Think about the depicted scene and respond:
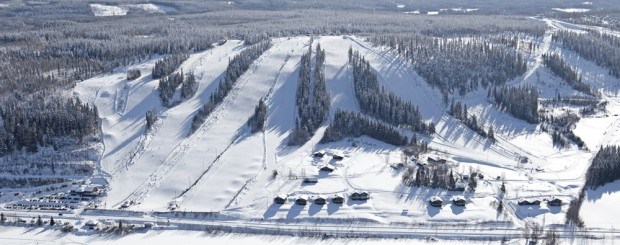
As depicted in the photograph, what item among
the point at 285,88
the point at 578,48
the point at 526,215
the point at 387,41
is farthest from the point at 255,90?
the point at 578,48

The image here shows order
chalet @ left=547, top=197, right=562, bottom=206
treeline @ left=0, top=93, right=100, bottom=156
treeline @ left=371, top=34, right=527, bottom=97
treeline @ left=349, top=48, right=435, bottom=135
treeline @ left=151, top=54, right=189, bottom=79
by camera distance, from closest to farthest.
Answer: chalet @ left=547, top=197, right=562, bottom=206
treeline @ left=0, top=93, right=100, bottom=156
treeline @ left=349, top=48, right=435, bottom=135
treeline @ left=151, top=54, right=189, bottom=79
treeline @ left=371, top=34, right=527, bottom=97

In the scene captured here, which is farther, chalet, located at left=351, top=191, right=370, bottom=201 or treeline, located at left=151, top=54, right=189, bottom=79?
treeline, located at left=151, top=54, right=189, bottom=79

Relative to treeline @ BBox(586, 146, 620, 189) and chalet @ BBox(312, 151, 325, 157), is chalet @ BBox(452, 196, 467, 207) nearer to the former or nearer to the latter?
treeline @ BBox(586, 146, 620, 189)

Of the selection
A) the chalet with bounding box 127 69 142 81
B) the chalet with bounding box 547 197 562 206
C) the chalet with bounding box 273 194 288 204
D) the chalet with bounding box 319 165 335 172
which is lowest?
the chalet with bounding box 547 197 562 206

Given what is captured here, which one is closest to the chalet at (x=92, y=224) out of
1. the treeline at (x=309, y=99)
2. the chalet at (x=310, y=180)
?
the chalet at (x=310, y=180)

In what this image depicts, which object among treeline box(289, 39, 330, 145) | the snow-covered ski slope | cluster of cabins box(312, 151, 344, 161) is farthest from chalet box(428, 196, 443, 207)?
treeline box(289, 39, 330, 145)

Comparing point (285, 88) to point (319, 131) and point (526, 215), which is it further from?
point (526, 215)

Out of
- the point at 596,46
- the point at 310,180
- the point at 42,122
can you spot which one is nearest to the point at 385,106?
the point at 310,180
